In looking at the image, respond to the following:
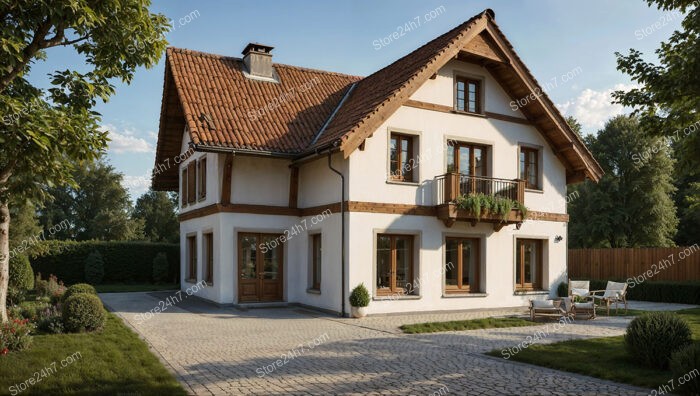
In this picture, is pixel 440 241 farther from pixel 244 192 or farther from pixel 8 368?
pixel 8 368

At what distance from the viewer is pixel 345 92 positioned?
2228cm

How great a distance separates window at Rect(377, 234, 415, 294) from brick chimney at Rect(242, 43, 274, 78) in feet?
27.2

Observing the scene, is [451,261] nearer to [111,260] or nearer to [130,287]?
[130,287]

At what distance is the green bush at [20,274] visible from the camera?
20750 mm

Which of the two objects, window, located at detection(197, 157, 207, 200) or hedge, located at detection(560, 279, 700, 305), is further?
hedge, located at detection(560, 279, 700, 305)

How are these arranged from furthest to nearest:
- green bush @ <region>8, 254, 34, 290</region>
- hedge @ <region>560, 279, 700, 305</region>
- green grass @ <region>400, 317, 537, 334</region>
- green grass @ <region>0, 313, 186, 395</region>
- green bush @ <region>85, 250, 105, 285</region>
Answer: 1. green bush @ <region>85, 250, 105, 285</region>
2. hedge @ <region>560, 279, 700, 305</region>
3. green bush @ <region>8, 254, 34, 290</region>
4. green grass @ <region>400, 317, 537, 334</region>
5. green grass @ <region>0, 313, 186, 395</region>

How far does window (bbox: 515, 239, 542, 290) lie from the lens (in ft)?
65.2

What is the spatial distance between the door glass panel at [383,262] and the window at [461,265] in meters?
2.06

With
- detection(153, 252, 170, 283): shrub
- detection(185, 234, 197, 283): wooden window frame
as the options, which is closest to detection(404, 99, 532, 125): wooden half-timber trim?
detection(185, 234, 197, 283): wooden window frame

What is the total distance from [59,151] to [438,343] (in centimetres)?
773

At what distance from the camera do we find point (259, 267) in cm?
1855

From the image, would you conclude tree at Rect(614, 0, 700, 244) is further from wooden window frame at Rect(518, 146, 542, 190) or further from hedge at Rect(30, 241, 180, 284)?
hedge at Rect(30, 241, 180, 284)

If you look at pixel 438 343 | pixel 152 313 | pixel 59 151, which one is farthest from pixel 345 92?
pixel 59 151

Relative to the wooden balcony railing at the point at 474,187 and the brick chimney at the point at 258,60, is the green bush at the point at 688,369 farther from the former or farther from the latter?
the brick chimney at the point at 258,60
